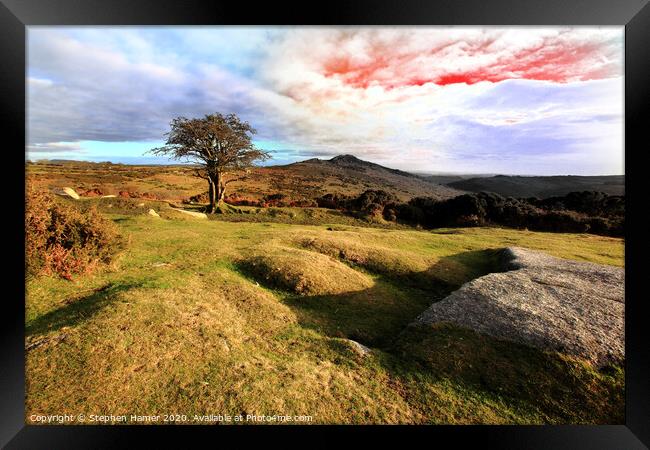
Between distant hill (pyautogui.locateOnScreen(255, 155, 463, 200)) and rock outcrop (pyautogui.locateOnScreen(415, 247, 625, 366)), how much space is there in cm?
1243

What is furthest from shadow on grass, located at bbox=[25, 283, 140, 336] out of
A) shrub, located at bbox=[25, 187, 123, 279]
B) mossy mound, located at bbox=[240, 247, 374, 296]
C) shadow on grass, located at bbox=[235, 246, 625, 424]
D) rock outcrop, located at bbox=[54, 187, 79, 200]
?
rock outcrop, located at bbox=[54, 187, 79, 200]

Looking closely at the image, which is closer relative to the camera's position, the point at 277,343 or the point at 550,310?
the point at 277,343

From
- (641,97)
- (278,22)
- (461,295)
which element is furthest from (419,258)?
(278,22)

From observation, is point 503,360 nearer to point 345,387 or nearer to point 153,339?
point 345,387

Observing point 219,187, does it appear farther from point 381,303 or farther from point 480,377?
point 480,377

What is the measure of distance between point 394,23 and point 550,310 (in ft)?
27.7

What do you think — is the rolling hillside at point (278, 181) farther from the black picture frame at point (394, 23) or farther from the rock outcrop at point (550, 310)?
the rock outcrop at point (550, 310)

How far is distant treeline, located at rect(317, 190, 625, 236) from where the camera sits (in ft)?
53.9

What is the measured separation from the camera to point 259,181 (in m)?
19.8

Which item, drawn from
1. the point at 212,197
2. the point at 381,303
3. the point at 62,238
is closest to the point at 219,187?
the point at 212,197

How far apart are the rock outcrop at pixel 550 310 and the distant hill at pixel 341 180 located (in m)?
12.4

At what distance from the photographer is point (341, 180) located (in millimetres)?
21969

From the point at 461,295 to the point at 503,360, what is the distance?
2949 millimetres

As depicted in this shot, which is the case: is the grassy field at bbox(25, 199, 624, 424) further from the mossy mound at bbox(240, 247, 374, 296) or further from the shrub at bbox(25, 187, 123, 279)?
the shrub at bbox(25, 187, 123, 279)
